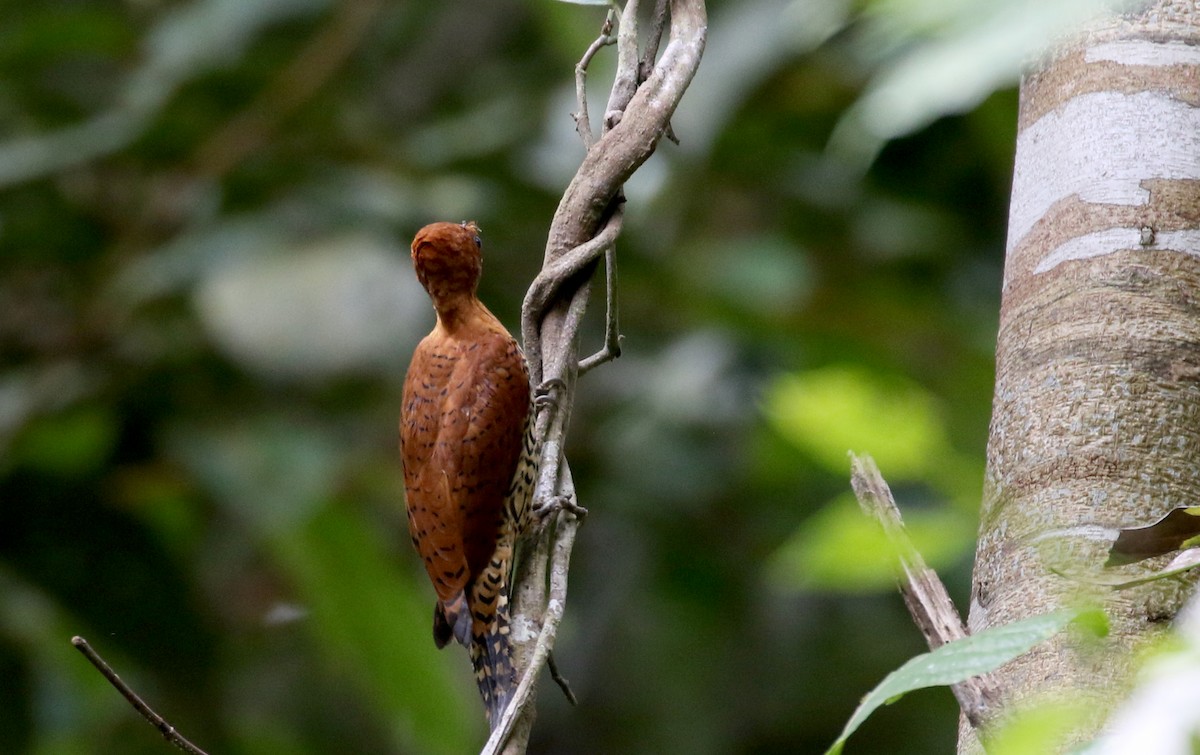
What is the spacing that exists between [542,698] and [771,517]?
1.12 meters

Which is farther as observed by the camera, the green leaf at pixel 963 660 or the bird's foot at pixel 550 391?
the bird's foot at pixel 550 391

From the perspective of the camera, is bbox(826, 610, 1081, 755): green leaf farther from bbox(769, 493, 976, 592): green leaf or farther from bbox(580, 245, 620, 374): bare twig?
bbox(580, 245, 620, 374): bare twig

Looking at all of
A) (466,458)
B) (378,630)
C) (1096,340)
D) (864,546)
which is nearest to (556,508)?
(466,458)

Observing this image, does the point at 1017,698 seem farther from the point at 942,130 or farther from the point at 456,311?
the point at 942,130

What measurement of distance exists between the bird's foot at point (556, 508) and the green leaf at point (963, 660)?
2.94 feet

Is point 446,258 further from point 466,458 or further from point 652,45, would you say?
point 652,45

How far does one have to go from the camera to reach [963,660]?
0.92m

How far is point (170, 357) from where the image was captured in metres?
4.74

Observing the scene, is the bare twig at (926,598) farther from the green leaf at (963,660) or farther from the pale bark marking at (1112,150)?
the pale bark marking at (1112,150)

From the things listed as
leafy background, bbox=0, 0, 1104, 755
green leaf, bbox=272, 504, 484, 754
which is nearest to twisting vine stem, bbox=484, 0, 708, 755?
leafy background, bbox=0, 0, 1104, 755

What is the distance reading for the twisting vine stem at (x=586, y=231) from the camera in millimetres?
1840

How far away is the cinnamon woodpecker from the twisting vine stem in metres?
0.22

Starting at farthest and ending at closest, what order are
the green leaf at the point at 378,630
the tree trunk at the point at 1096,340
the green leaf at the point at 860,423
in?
the green leaf at the point at 378,630, the tree trunk at the point at 1096,340, the green leaf at the point at 860,423

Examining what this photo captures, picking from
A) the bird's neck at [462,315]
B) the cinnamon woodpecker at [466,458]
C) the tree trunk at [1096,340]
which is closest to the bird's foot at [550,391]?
the cinnamon woodpecker at [466,458]
